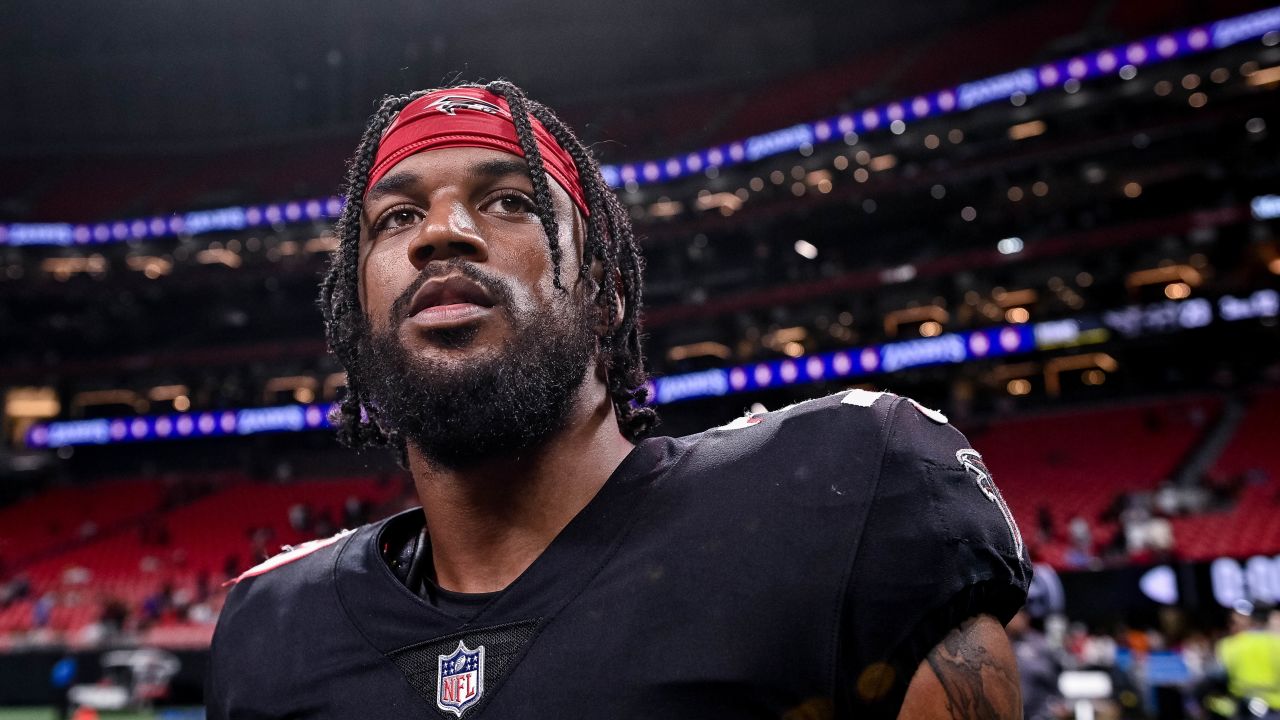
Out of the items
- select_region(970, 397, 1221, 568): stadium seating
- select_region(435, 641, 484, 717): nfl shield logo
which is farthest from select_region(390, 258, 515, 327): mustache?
select_region(970, 397, 1221, 568): stadium seating

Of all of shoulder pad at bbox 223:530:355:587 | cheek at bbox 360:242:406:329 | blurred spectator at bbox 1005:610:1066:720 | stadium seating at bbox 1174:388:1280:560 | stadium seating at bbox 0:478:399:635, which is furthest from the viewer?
stadium seating at bbox 0:478:399:635

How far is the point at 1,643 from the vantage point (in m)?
14.1

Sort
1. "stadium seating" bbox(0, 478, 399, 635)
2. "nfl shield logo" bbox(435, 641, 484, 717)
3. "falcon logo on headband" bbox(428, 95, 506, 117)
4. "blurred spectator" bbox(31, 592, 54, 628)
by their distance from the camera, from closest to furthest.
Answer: "nfl shield logo" bbox(435, 641, 484, 717)
"falcon logo on headband" bbox(428, 95, 506, 117)
"blurred spectator" bbox(31, 592, 54, 628)
"stadium seating" bbox(0, 478, 399, 635)

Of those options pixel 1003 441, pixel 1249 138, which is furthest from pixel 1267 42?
pixel 1003 441

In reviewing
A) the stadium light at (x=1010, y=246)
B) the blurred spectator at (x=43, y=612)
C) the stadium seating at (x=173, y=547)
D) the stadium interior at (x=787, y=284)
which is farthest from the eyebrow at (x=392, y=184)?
the stadium light at (x=1010, y=246)

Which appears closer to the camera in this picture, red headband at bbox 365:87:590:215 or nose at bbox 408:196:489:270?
nose at bbox 408:196:489:270

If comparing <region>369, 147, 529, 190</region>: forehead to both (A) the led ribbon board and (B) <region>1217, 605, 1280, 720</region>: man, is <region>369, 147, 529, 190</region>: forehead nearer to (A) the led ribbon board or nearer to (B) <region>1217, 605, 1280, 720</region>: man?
(B) <region>1217, 605, 1280, 720</region>: man

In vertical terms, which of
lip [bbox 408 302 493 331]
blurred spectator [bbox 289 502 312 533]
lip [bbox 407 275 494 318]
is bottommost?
blurred spectator [bbox 289 502 312 533]

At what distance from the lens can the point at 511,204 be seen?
5.80 feet

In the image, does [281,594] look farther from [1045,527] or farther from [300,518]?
[300,518]

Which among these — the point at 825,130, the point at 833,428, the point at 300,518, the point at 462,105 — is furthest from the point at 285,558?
the point at 825,130

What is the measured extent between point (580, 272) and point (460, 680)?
0.78 meters

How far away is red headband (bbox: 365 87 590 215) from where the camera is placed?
179 cm

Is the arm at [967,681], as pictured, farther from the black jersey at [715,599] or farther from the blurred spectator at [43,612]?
the blurred spectator at [43,612]
